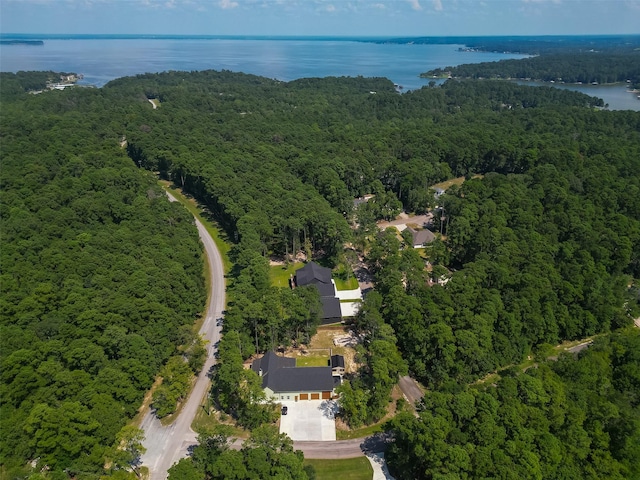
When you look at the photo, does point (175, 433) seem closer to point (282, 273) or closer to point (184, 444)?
point (184, 444)

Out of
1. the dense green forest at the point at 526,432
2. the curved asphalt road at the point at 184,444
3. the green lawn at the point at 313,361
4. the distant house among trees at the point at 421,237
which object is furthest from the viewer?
the distant house among trees at the point at 421,237

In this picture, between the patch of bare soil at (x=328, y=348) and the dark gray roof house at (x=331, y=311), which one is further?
the dark gray roof house at (x=331, y=311)

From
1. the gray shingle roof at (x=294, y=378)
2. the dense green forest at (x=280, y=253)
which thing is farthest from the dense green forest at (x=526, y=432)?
the gray shingle roof at (x=294, y=378)

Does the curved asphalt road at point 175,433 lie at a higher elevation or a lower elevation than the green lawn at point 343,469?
lower

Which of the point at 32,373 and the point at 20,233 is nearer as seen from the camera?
the point at 32,373

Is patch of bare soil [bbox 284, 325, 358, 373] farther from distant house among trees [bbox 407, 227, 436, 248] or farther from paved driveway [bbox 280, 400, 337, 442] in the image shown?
distant house among trees [bbox 407, 227, 436, 248]

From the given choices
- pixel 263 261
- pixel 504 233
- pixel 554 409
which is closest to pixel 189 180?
pixel 263 261

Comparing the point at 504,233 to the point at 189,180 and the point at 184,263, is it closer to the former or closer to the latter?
the point at 184,263

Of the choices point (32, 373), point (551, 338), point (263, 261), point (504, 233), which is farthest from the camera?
point (504, 233)

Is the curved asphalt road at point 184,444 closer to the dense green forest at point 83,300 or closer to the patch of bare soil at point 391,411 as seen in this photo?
the patch of bare soil at point 391,411
